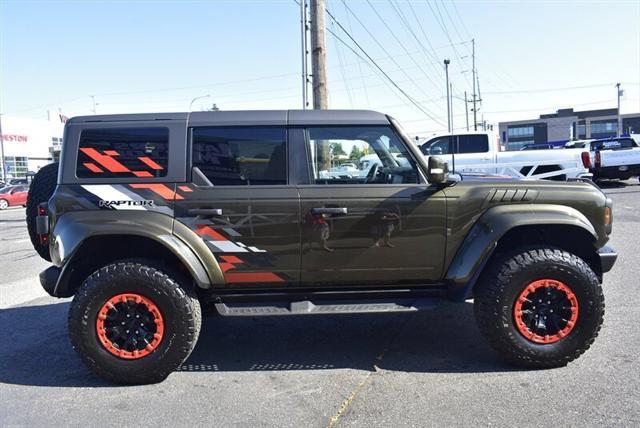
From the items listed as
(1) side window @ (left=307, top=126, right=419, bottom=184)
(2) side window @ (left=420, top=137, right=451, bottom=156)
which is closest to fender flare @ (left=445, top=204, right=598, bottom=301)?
(1) side window @ (left=307, top=126, right=419, bottom=184)

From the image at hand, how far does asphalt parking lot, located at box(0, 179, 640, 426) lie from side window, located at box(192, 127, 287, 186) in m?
1.54

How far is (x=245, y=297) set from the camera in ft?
13.7

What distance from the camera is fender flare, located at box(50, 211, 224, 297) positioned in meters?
3.89

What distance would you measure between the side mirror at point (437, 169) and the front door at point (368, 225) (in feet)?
0.47

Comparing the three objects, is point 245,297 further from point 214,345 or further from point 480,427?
point 480,427

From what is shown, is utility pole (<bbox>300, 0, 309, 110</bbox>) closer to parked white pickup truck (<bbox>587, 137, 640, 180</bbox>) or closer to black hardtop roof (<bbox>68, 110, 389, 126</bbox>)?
parked white pickup truck (<bbox>587, 137, 640, 180</bbox>)

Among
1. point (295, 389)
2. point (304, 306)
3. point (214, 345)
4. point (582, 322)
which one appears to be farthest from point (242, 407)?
point (582, 322)

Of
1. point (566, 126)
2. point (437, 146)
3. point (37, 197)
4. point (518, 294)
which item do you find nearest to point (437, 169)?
point (518, 294)

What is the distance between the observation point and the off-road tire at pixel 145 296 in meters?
3.91

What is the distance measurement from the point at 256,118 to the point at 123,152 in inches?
41.5

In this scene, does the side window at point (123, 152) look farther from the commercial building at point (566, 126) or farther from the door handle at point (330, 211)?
the commercial building at point (566, 126)

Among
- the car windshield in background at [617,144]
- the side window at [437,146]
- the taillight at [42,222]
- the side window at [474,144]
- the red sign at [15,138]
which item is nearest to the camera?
the taillight at [42,222]

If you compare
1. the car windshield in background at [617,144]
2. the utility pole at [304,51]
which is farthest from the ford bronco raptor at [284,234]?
the car windshield in background at [617,144]

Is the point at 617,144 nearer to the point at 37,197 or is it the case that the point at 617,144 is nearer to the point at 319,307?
the point at 319,307
